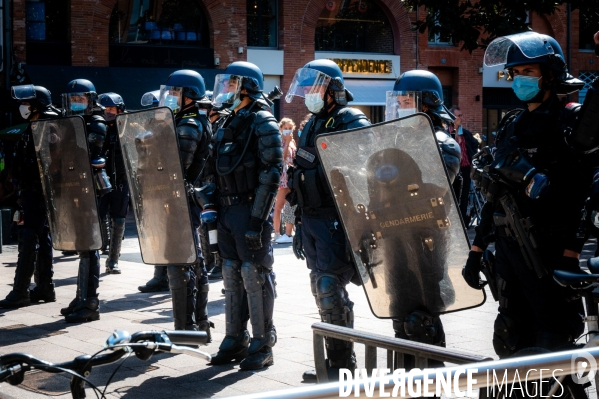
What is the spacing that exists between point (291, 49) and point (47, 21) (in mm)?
6433

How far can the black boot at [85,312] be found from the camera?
7.65m

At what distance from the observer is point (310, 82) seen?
5.70 metres

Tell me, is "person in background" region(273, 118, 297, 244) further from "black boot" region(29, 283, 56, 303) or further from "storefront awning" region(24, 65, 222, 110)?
"storefront awning" region(24, 65, 222, 110)

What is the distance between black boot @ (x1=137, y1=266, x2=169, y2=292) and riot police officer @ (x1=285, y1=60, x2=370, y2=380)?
401 cm

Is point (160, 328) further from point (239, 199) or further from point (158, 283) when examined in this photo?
point (158, 283)

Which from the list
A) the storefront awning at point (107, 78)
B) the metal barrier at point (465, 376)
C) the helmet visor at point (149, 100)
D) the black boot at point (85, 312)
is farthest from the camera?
the storefront awning at point (107, 78)

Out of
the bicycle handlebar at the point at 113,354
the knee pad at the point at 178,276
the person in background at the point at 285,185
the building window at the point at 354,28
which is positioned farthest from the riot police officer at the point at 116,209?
the building window at the point at 354,28

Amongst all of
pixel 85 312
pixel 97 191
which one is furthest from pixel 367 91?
pixel 85 312

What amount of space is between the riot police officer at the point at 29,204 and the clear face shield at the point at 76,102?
0.15 m

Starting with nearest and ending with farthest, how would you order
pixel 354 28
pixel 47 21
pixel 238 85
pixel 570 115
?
pixel 570 115, pixel 238 85, pixel 47 21, pixel 354 28

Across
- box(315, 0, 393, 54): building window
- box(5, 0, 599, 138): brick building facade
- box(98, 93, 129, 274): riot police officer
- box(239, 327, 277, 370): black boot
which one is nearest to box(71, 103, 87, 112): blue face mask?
box(98, 93, 129, 274): riot police officer

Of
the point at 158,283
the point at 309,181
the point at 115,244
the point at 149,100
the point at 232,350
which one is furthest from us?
the point at 115,244

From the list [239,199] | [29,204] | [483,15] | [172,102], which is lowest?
[29,204]

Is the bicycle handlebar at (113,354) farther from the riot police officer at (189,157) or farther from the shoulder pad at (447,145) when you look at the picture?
the riot police officer at (189,157)
